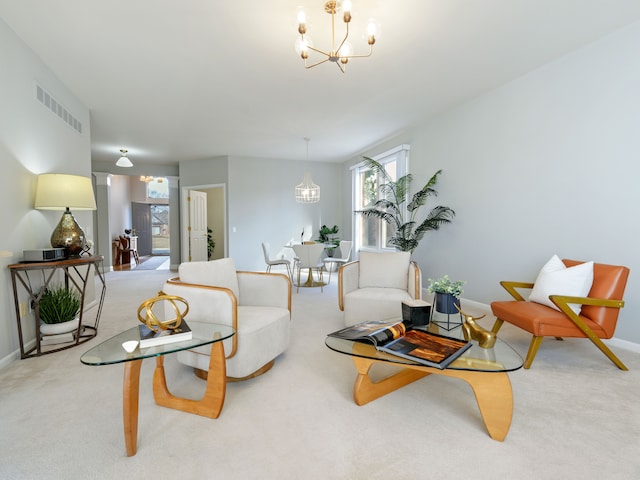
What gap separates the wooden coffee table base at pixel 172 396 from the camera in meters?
1.47

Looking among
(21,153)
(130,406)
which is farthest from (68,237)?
(130,406)

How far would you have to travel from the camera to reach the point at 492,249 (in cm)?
395

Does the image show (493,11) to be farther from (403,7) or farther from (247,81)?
(247,81)

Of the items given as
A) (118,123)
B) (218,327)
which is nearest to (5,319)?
(218,327)

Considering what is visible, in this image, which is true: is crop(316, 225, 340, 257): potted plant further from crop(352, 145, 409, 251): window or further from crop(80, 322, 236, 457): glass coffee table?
crop(80, 322, 236, 457): glass coffee table

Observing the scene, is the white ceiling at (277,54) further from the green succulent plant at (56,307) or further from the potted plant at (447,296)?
the green succulent plant at (56,307)

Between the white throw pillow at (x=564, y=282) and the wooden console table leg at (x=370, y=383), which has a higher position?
the white throw pillow at (x=564, y=282)

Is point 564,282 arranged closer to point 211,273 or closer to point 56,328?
point 211,273

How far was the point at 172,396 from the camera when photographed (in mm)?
1882

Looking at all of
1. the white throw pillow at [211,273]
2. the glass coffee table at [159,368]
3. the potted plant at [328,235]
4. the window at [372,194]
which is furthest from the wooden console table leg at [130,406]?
the potted plant at [328,235]

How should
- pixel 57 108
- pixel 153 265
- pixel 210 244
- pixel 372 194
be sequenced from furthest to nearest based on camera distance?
pixel 153 265, pixel 210 244, pixel 372 194, pixel 57 108

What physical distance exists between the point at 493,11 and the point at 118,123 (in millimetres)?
5304

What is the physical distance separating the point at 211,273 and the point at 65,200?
1.67 m

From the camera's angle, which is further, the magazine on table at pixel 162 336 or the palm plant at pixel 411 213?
the palm plant at pixel 411 213
